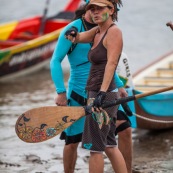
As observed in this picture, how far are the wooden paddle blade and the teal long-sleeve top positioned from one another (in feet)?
1.23

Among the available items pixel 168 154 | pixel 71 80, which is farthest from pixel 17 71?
pixel 71 80

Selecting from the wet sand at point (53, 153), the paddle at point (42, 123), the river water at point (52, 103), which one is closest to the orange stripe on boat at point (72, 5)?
the river water at point (52, 103)

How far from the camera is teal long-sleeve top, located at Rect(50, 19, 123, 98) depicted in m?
6.26

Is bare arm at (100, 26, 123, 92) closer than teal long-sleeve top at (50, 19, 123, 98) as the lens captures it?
Yes

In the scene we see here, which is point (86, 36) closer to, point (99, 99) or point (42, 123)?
point (99, 99)

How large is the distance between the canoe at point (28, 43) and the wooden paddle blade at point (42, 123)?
751cm

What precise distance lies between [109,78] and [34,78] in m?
8.81

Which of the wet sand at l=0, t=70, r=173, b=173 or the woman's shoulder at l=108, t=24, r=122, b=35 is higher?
the woman's shoulder at l=108, t=24, r=122, b=35

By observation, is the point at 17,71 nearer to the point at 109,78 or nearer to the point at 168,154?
the point at 168,154

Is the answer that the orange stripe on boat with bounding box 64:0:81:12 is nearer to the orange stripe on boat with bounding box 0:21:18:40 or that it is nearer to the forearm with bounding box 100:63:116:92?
the orange stripe on boat with bounding box 0:21:18:40

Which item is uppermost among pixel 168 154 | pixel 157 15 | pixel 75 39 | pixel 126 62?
pixel 75 39

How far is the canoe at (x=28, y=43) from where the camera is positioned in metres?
13.9

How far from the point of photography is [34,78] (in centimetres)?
→ 1439

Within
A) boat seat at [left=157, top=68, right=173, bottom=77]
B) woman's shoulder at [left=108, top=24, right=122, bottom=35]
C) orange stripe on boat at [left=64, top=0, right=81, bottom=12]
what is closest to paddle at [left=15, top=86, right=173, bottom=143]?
woman's shoulder at [left=108, top=24, right=122, bottom=35]
